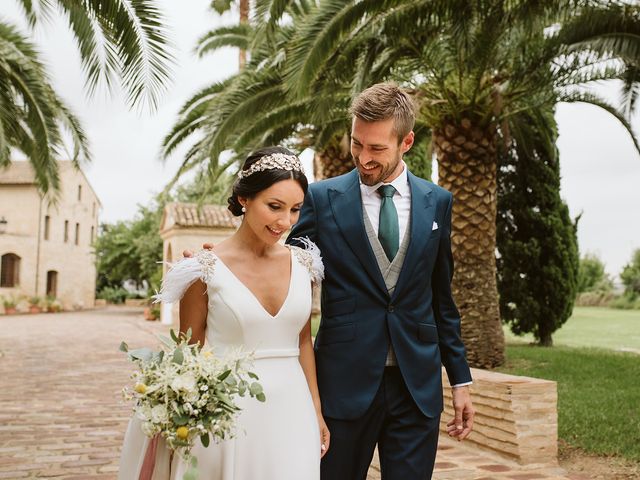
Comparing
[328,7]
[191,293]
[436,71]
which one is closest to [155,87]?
[328,7]

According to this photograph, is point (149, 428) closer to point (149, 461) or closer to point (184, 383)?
point (184, 383)

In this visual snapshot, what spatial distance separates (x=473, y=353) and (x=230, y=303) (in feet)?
29.0

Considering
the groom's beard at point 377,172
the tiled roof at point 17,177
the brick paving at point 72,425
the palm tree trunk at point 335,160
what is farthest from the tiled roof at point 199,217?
the groom's beard at point 377,172

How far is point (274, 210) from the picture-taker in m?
2.56

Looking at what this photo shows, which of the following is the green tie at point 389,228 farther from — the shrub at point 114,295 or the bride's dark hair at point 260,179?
the shrub at point 114,295

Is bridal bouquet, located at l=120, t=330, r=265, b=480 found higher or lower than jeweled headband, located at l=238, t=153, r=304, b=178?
lower

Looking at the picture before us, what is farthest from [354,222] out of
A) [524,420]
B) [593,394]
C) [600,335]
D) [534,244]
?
[600,335]

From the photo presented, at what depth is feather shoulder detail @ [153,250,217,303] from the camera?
2.55 meters

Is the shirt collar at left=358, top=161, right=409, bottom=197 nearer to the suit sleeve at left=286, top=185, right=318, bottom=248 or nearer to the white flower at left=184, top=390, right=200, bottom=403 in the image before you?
the suit sleeve at left=286, top=185, right=318, bottom=248

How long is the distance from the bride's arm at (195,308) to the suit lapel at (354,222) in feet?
1.93

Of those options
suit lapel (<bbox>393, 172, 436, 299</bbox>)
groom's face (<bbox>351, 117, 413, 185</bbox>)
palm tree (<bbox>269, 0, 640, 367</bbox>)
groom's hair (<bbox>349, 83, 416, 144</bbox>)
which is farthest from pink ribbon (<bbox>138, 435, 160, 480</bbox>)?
palm tree (<bbox>269, 0, 640, 367</bbox>)

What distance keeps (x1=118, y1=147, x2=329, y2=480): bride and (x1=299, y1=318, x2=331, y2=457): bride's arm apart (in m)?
0.04

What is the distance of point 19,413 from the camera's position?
8.20 metres

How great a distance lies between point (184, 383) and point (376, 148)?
113 cm
